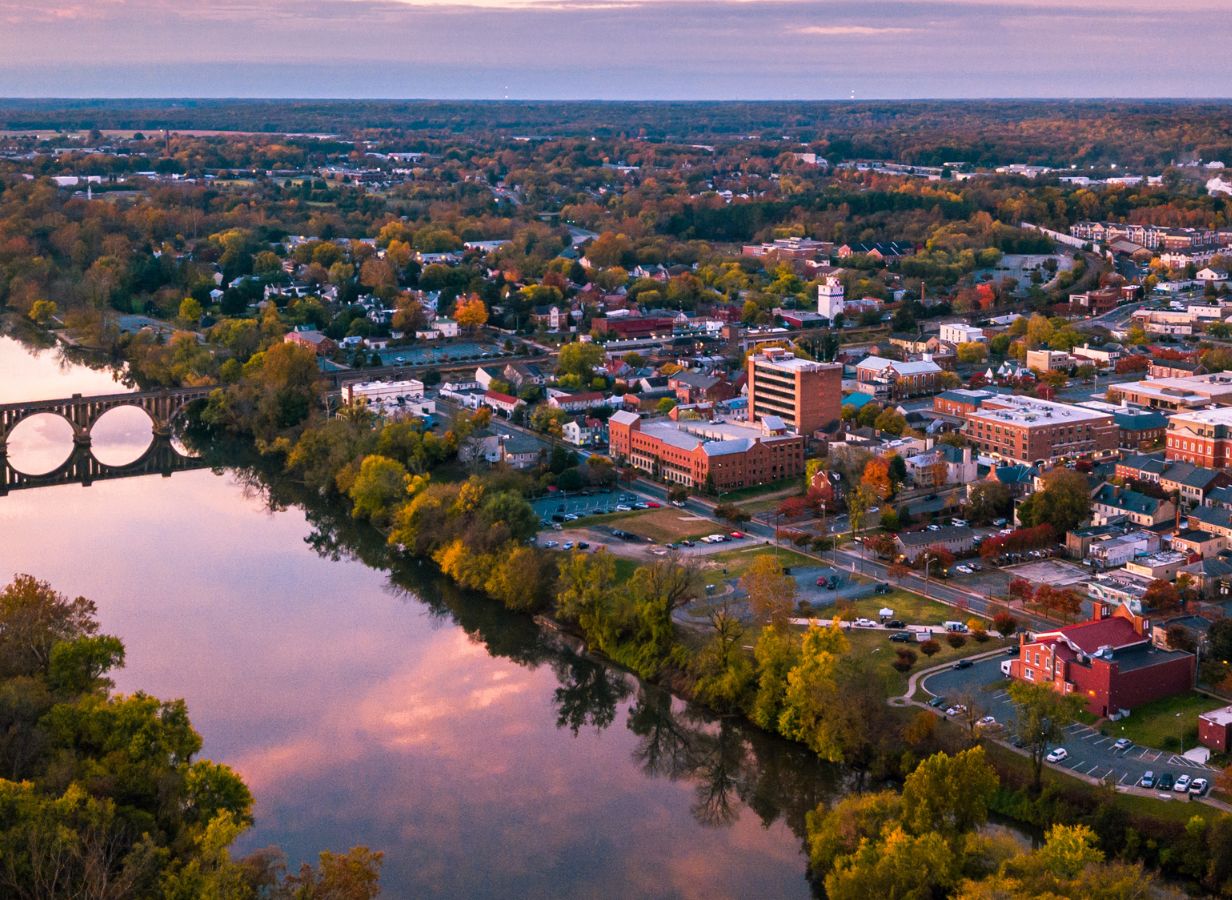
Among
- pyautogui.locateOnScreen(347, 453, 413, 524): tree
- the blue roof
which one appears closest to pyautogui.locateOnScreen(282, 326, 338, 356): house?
pyautogui.locateOnScreen(347, 453, 413, 524): tree

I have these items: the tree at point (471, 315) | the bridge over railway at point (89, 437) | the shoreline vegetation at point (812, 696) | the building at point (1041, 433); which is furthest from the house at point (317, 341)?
the building at point (1041, 433)

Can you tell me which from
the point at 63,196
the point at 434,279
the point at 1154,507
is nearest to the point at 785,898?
the point at 1154,507

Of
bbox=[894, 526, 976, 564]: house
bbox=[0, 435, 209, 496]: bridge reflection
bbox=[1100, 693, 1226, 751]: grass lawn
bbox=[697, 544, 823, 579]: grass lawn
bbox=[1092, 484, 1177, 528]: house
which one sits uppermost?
bbox=[1092, 484, 1177, 528]: house

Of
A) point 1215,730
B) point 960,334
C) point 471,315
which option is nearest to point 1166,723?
point 1215,730

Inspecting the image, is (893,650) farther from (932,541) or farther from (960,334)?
(960,334)

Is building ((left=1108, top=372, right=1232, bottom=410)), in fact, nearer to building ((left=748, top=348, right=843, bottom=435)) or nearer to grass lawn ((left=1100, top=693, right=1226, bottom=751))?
building ((left=748, top=348, right=843, bottom=435))

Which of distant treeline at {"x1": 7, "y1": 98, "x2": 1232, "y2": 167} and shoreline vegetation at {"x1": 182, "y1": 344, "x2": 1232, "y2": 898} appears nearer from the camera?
shoreline vegetation at {"x1": 182, "y1": 344, "x2": 1232, "y2": 898}
